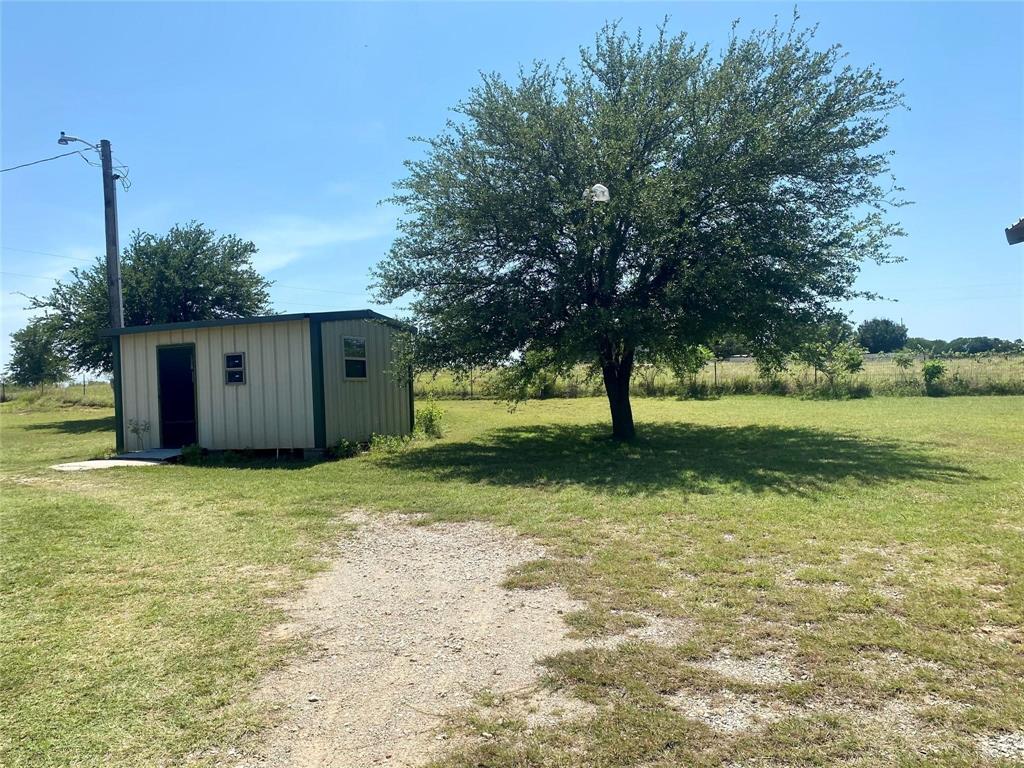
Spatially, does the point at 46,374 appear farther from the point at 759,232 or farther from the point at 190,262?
the point at 759,232

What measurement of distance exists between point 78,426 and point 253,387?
12.0 meters

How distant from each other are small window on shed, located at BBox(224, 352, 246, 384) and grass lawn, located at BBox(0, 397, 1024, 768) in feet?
7.83

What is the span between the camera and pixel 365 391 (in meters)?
12.6

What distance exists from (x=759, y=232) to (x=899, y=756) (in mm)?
9937

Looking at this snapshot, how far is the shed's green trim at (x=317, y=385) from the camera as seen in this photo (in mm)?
11141

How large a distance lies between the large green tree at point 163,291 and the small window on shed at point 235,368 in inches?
406

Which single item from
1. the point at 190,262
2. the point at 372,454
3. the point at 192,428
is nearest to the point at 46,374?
the point at 190,262

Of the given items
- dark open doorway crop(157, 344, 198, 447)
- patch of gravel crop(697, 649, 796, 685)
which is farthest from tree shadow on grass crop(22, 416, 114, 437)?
patch of gravel crop(697, 649, 796, 685)

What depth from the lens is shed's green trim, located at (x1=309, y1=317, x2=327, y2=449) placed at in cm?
1114

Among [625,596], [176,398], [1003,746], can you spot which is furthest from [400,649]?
[176,398]

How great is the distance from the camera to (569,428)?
15570mm

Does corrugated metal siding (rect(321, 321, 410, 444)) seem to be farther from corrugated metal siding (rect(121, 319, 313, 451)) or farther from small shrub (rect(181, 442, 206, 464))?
small shrub (rect(181, 442, 206, 464))

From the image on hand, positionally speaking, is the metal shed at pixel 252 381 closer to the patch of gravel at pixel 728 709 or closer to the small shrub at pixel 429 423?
the small shrub at pixel 429 423

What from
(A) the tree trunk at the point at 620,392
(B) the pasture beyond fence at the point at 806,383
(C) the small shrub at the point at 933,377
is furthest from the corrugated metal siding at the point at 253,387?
(C) the small shrub at the point at 933,377
